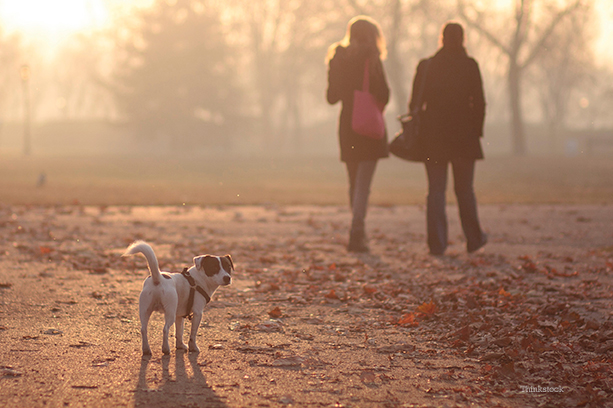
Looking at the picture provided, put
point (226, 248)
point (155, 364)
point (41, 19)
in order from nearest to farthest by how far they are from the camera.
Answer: point (155, 364) → point (226, 248) → point (41, 19)

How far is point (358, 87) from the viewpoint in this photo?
25.7ft

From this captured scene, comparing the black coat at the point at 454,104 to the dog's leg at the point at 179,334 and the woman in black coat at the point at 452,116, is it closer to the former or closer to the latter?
the woman in black coat at the point at 452,116

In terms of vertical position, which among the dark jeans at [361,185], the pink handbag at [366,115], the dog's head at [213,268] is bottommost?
the dog's head at [213,268]

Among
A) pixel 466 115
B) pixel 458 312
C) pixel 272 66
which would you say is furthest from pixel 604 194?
pixel 272 66

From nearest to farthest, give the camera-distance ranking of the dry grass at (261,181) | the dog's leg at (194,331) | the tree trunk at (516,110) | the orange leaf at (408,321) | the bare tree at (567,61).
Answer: the dog's leg at (194,331) < the orange leaf at (408,321) < the dry grass at (261,181) < the tree trunk at (516,110) < the bare tree at (567,61)

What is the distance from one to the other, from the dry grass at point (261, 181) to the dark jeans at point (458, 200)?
7.63 metres

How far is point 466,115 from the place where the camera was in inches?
298

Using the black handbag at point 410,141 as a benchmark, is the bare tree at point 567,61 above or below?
above

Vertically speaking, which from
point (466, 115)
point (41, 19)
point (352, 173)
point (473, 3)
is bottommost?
point (352, 173)

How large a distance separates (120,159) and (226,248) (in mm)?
32700

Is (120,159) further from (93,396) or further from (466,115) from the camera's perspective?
(93,396)

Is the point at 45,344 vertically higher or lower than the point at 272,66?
lower

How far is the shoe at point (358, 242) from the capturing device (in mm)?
8164

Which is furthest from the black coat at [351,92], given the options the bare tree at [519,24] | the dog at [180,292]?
the bare tree at [519,24]
